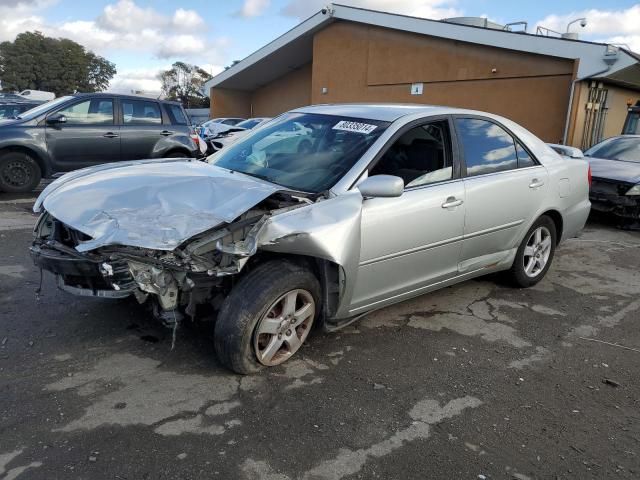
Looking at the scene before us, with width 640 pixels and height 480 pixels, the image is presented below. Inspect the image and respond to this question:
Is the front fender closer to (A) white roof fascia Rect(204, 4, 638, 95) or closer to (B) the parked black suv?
(B) the parked black suv

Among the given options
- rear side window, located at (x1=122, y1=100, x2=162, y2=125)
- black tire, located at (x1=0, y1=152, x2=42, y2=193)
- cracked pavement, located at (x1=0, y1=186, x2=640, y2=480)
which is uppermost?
rear side window, located at (x1=122, y1=100, x2=162, y2=125)

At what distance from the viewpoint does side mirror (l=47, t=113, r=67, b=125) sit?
8.75m

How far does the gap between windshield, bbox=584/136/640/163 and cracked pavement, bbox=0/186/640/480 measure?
18.5ft

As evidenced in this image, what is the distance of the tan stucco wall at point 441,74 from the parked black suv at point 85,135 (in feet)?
30.0

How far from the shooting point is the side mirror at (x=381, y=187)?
3.33m

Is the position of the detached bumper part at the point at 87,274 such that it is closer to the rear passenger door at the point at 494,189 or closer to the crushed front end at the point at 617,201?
the rear passenger door at the point at 494,189

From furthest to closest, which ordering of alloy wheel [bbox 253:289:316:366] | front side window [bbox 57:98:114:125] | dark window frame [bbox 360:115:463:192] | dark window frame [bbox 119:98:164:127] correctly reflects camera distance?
dark window frame [bbox 119:98:164:127] → front side window [bbox 57:98:114:125] → dark window frame [bbox 360:115:463:192] → alloy wheel [bbox 253:289:316:366]

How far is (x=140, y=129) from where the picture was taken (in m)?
9.60

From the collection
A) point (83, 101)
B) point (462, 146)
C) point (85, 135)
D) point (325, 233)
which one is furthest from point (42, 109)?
point (325, 233)

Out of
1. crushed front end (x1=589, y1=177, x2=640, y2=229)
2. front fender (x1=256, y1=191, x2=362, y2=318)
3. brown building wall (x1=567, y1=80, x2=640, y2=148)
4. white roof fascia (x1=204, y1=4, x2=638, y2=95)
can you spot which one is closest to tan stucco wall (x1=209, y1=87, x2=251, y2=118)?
white roof fascia (x1=204, y1=4, x2=638, y2=95)

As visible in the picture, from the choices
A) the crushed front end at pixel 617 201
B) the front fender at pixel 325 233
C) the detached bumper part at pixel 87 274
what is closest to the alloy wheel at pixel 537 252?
the front fender at pixel 325 233

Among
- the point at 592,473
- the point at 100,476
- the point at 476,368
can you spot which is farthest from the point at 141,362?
the point at 592,473

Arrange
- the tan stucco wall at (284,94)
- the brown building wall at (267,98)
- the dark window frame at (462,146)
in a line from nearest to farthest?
the dark window frame at (462,146) < the tan stucco wall at (284,94) < the brown building wall at (267,98)

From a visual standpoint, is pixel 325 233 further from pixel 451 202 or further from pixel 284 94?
pixel 284 94
